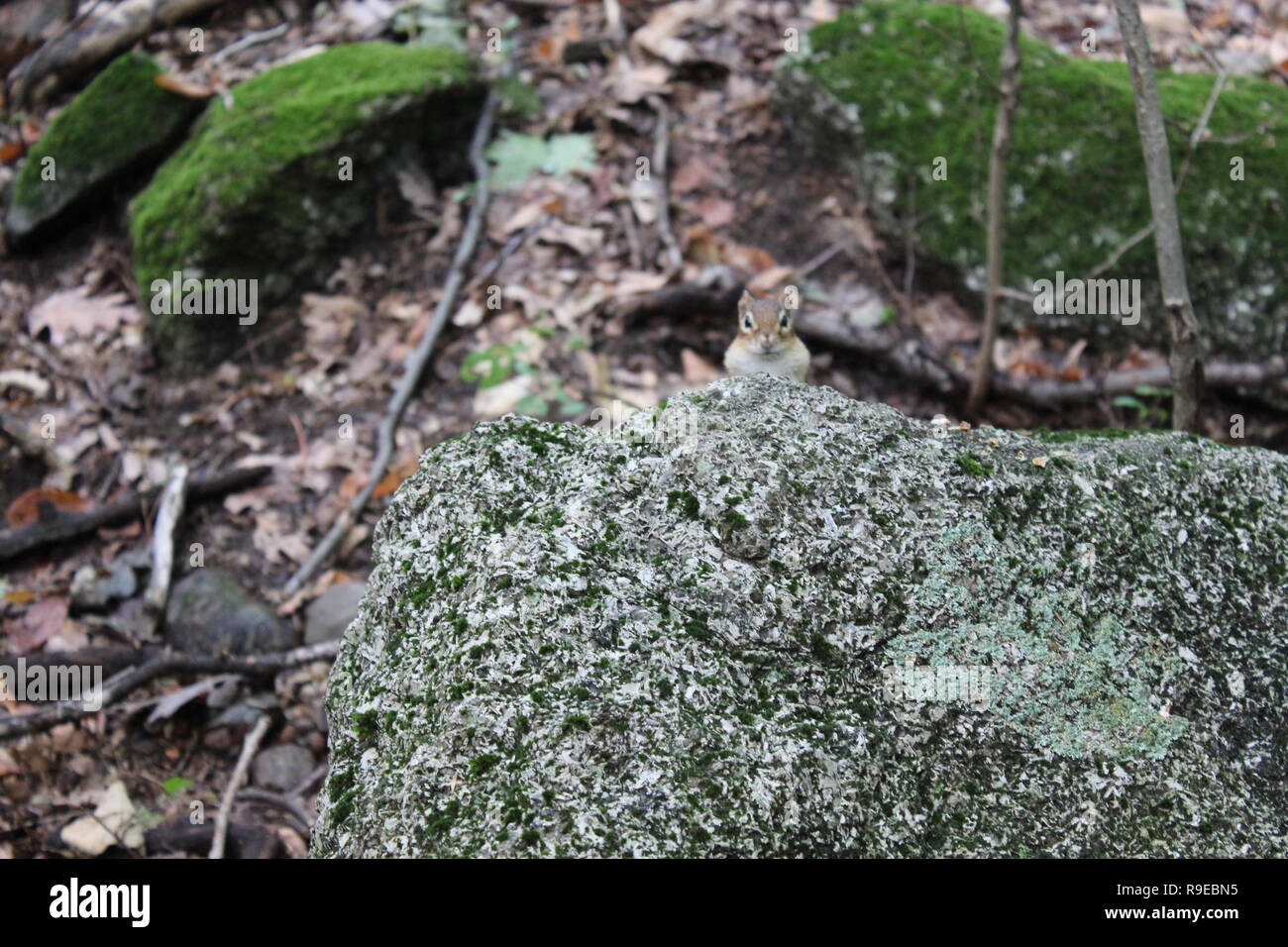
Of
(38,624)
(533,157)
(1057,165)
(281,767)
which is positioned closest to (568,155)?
(533,157)

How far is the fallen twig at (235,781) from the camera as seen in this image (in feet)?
13.7

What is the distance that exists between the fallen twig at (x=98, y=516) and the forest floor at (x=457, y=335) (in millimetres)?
73

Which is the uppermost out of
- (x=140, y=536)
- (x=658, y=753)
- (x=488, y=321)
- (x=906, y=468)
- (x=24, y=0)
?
(x=906, y=468)

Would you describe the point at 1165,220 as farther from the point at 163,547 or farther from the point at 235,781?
the point at 163,547

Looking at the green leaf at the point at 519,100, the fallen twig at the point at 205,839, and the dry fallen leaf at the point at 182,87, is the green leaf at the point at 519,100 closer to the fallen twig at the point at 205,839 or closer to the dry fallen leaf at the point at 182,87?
the dry fallen leaf at the point at 182,87

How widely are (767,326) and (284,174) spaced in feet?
12.1

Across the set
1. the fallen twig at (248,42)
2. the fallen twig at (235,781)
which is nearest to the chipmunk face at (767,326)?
the fallen twig at (235,781)

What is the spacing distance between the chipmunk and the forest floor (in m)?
1.22

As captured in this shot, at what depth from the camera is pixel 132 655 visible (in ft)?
16.1

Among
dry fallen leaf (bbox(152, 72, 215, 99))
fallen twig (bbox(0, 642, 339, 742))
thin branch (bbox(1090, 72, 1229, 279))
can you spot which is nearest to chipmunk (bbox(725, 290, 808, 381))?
thin branch (bbox(1090, 72, 1229, 279))

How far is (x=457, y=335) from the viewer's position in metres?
6.37

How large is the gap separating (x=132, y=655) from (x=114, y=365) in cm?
244
